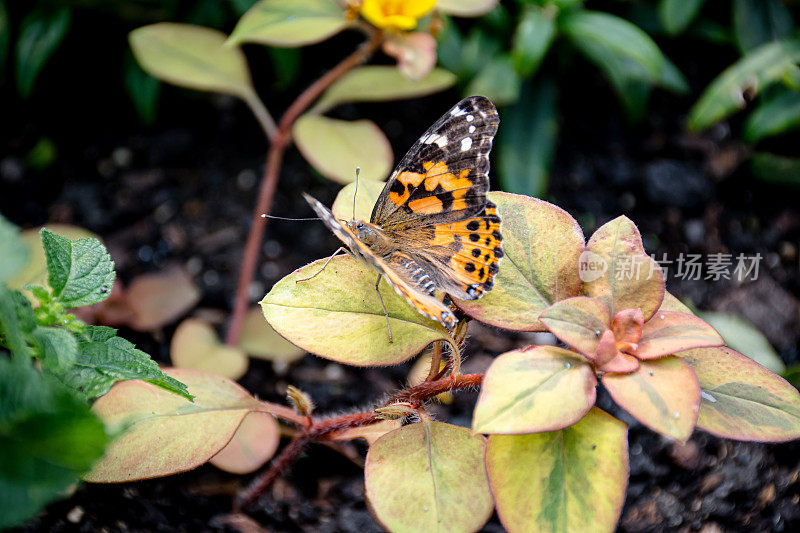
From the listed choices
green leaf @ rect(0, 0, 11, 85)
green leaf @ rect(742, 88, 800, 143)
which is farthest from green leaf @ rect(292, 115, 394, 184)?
green leaf @ rect(742, 88, 800, 143)

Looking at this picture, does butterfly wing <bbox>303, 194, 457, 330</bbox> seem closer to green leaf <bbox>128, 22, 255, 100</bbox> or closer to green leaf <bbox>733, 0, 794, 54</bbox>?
green leaf <bbox>128, 22, 255, 100</bbox>

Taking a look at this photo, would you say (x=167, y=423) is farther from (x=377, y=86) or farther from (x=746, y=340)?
(x=746, y=340)

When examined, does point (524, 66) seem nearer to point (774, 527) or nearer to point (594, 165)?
point (594, 165)

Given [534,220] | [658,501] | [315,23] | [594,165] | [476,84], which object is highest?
[315,23]

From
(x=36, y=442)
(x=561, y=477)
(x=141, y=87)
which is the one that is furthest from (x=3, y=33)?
(x=561, y=477)

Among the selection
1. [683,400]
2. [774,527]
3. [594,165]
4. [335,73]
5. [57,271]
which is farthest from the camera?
[594,165]

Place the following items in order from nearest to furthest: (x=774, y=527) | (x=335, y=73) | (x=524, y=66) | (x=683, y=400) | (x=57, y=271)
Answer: (x=683, y=400)
(x=57, y=271)
(x=774, y=527)
(x=335, y=73)
(x=524, y=66)

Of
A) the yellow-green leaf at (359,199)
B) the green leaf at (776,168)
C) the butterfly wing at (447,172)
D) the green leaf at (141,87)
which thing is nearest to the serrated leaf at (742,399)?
the butterfly wing at (447,172)

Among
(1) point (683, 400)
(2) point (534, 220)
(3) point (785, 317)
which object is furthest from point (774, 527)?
(2) point (534, 220)
